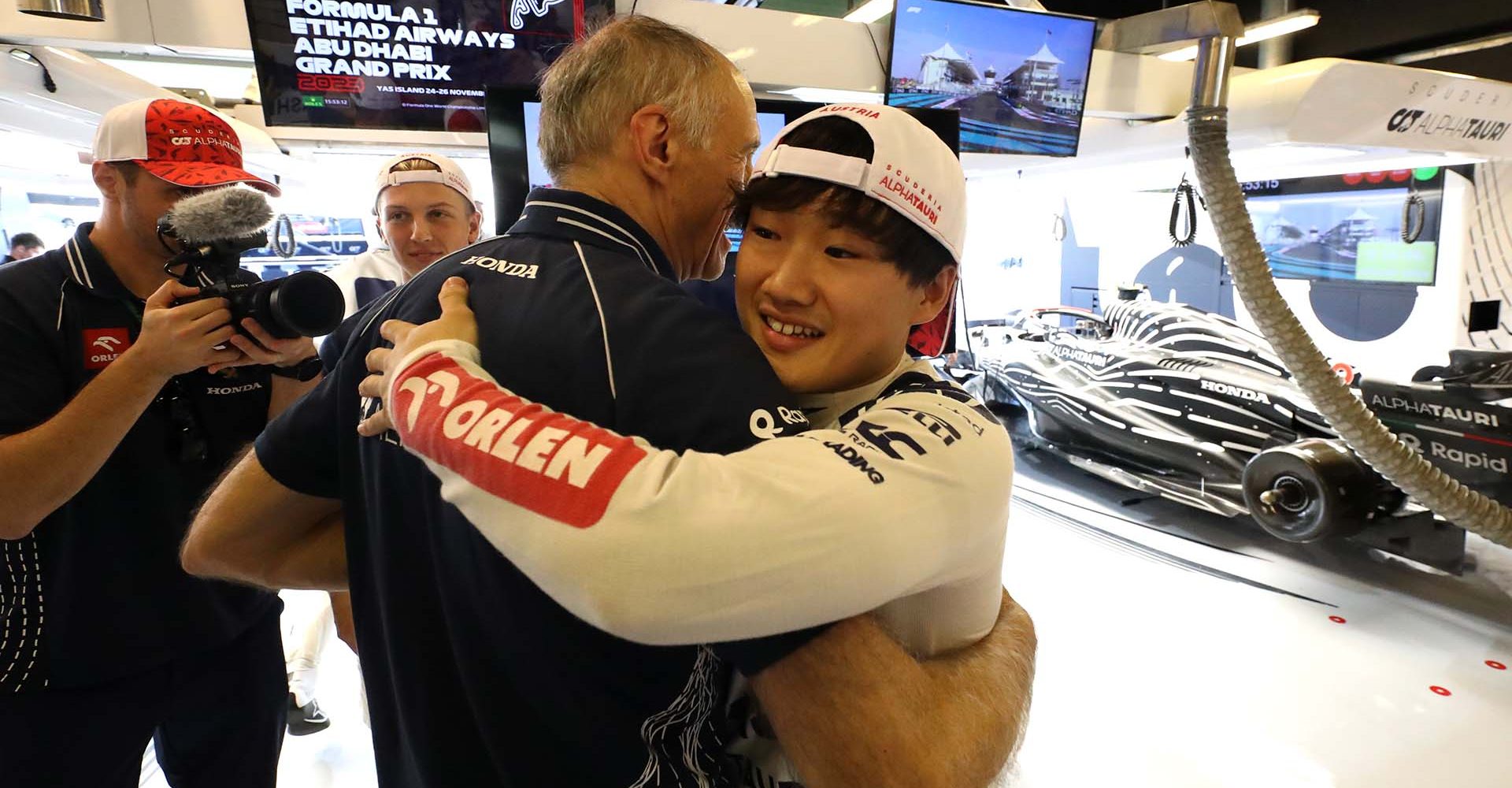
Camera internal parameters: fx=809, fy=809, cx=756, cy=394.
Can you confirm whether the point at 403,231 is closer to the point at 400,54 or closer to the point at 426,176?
the point at 426,176

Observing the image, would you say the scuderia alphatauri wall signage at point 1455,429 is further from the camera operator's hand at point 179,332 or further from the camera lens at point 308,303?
the camera operator's hand at point 179,332

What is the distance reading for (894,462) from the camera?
2.57 ft

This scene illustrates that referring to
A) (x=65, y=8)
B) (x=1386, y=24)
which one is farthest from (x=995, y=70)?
(x=1386, y=24)

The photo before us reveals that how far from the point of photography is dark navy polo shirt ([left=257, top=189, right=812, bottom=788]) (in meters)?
0.84

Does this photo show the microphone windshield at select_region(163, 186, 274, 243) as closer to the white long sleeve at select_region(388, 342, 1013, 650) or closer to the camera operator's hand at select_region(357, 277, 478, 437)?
the camera operator's hand at select_region(357, 277, 478, 437)

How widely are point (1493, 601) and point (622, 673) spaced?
A: 190 inches

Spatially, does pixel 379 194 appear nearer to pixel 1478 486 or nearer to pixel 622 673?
pixel 622 673

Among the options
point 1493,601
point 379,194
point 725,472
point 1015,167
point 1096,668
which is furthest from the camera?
point 1015,167

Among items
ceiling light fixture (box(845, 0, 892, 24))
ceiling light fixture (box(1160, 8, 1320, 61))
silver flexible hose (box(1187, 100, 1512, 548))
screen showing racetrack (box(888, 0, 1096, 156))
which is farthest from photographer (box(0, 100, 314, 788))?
ceiling light fixture (box(1160, 8, 1320, 61))

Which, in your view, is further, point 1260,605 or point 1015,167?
point 1015,167

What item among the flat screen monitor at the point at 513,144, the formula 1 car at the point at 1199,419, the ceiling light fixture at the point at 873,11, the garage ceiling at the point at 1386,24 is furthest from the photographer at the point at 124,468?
the garage ceiling at the point at 1386,24

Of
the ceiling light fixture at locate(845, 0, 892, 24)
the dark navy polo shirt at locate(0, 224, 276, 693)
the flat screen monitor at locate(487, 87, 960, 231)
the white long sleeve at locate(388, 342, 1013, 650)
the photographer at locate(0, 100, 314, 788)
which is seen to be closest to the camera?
the white long sleeve at locate(388, 342, 1013, 650)

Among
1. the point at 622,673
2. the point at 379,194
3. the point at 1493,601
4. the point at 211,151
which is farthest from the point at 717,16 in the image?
the point at 1493,601

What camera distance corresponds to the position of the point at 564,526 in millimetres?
701
